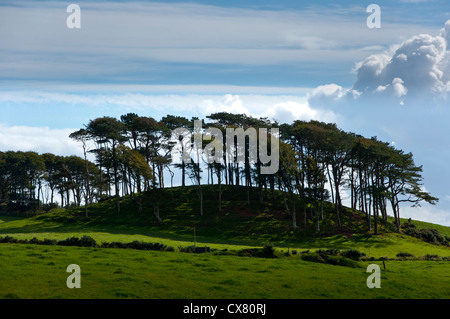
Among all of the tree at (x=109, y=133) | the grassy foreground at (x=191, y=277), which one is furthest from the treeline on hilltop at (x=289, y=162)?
the grassy foreground at (x=191, y=277)

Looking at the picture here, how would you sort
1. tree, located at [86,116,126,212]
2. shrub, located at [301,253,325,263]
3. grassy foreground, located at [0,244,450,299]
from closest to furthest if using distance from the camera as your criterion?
1. grassy foreground, located at [0,244,450,299]
2. shrub, located at [301,253,325,263]
3. tree, located at [86,116,126,212]

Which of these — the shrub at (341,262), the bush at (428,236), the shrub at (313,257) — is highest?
the shrub at (313,257)

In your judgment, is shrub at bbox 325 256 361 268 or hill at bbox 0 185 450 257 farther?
hill at bbox 0 185 450 257

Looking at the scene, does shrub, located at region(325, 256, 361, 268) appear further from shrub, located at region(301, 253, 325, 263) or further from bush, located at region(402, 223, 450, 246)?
bush, located at region(402, 223, 450, 246)

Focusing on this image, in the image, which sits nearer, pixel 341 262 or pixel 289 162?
pixel 341 262

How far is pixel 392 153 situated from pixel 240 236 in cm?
3530

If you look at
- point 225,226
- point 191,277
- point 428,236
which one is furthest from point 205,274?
point 428,236

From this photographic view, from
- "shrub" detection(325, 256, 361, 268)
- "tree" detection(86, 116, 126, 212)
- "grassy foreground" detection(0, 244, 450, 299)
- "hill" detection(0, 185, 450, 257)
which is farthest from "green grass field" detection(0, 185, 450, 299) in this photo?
"tree" detection(86, 116, 126, 212)

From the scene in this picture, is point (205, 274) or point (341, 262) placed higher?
point (205, 274)

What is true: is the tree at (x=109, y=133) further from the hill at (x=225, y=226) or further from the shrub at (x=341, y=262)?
the shrub at (x=341, y=262)

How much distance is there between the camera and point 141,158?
322 feet

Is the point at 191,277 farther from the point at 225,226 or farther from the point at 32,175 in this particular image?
the point at 32,175
